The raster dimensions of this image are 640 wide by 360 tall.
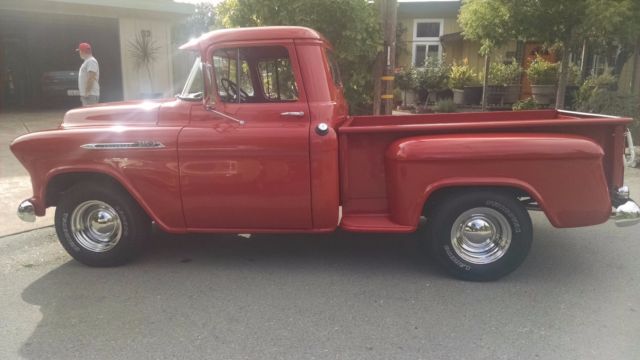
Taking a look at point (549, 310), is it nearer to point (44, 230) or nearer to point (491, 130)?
point (491, 130)

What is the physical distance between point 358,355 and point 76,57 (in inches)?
708

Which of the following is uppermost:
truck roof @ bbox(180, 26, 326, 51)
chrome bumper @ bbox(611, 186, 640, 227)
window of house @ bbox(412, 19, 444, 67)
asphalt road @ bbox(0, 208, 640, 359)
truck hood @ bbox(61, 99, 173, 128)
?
window of house @ bbox(412, 19, 444, 67)

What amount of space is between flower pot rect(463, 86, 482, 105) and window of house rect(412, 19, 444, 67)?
5.88m

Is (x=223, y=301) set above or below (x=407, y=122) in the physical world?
below

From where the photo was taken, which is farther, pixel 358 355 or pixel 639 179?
pixel 639 179

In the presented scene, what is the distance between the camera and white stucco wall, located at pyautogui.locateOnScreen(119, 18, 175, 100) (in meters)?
15.9

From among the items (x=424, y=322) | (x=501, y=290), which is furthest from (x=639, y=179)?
(x=424, y=322)

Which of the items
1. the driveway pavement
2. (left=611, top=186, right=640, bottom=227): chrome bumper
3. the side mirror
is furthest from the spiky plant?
(left=611, top=186, right=640, bottom=227): chrome bumper

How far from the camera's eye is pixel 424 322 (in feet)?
11.8

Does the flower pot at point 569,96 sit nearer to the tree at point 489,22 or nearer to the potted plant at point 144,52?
the tree at point 489,22

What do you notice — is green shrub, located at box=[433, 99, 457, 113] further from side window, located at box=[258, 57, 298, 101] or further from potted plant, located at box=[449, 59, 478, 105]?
side window, located at box=[258, 57, 298, 101]

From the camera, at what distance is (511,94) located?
15789 mm

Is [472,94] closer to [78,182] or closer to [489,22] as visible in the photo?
[489,22]

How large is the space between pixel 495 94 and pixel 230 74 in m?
13.0
